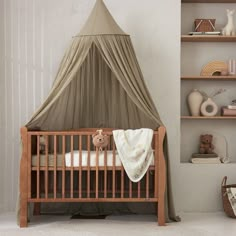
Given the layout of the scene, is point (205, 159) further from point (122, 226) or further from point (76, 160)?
point (76, 160)

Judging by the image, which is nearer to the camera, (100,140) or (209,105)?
(100,140)

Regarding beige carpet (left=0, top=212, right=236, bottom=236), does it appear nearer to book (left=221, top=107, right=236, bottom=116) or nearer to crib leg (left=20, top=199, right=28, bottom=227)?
crib leg (left=20, top=199, right=28, bottom=227)

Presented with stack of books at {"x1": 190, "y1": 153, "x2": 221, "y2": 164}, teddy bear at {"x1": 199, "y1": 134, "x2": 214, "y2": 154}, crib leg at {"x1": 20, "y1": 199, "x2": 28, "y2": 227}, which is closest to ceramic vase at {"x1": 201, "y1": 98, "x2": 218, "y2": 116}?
teddy bear at {"x1": 199, "y1": 134, "x2": 214, "y2": 154}

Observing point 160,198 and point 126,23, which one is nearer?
point 160,198

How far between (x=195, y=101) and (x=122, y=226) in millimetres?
1514

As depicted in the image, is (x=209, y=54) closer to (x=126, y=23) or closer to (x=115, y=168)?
(x=126, y=23)

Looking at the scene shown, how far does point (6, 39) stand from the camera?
508 centimetres

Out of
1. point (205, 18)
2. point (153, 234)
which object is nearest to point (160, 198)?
point (153, 234)

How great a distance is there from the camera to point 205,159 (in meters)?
5.12

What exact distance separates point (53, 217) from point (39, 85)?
1259mm

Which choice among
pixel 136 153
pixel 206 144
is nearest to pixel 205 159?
pixel 206 144

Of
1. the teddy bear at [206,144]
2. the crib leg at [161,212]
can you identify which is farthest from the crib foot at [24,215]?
the teddy bear at [206,144]

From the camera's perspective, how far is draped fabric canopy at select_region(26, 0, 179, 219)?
451cm

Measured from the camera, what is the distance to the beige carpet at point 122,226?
4.17 metres
